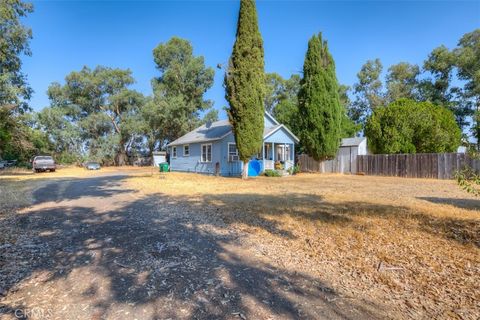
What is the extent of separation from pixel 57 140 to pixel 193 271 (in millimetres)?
45377

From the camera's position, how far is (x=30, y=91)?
2161 cm

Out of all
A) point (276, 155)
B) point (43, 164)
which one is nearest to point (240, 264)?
point (276, 155)

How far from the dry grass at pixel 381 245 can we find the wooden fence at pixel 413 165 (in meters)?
11.2

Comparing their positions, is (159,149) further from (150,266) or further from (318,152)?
(150,266)

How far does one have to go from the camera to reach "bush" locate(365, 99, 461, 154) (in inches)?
905

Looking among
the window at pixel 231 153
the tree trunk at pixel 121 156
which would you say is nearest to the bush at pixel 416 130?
the window at pixel 231 153

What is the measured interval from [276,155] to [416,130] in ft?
38.4

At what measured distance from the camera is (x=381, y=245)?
15.2 ft

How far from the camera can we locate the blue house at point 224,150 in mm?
20484

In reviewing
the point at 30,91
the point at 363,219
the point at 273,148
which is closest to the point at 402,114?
the point at 273,148

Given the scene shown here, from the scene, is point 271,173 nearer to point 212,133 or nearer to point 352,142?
point 212,133

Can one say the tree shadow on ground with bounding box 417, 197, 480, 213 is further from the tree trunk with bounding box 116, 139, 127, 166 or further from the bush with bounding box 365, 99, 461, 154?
the tree trunk with bounding box 116, 139, 127, 166

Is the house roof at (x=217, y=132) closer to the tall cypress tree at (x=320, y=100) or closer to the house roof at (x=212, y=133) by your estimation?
the house roof at (x=212, y=133)

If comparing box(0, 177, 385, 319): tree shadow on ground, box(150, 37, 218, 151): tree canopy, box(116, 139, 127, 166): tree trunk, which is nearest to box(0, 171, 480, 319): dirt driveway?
box(0, 177, 385, 319): tree shadow on ground
